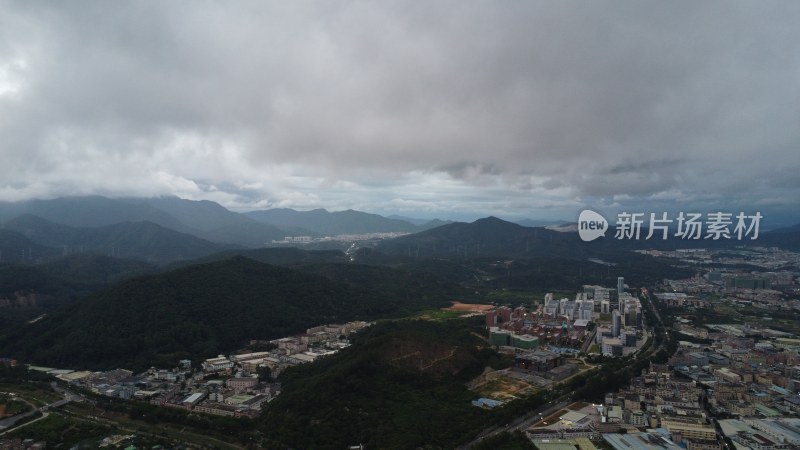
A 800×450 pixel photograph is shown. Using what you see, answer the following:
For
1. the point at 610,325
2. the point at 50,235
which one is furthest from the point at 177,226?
the point at 610,325

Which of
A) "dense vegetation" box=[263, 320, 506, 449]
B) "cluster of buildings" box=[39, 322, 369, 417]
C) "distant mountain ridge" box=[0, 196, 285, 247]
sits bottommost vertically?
"cluster of buildings" box=[39, 322, 369, 417]

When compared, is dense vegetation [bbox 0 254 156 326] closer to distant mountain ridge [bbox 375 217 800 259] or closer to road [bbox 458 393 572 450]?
road [bbox 458 393 572 450]

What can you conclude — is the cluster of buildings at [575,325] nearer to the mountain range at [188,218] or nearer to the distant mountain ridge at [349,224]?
the mountain range at [188,218]

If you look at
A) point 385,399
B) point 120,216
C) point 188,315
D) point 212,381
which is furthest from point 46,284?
point 120,216

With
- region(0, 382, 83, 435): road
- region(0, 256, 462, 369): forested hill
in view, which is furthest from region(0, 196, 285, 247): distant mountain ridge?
region(0, 382, 83, 435): road

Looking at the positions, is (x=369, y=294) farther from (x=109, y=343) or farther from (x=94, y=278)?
(x=94, y=278)

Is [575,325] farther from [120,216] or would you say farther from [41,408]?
[120,216]

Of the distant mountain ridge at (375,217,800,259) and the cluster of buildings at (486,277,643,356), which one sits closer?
the cluster of buildings at (486,277,643,356)
